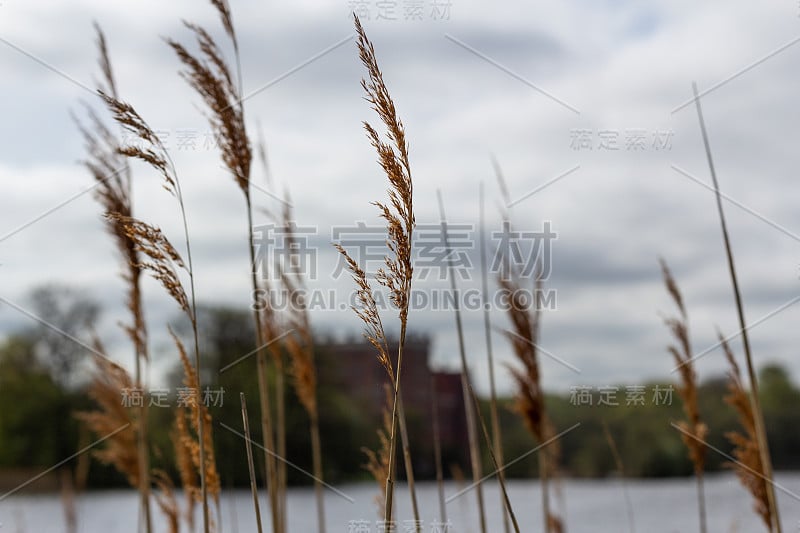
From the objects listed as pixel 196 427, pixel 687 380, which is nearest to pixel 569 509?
pixel 687 380

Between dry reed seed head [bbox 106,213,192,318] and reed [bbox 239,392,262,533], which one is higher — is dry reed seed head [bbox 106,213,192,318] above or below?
above

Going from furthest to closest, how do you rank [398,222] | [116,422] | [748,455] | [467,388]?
[116,422], [748,455], [467,388], [398,222]

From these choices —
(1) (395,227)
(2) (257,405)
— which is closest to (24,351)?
(2) (257,405)

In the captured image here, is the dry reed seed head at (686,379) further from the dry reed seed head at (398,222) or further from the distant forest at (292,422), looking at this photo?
the distant forest at (292,422)

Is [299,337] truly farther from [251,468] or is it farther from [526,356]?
[251,468]

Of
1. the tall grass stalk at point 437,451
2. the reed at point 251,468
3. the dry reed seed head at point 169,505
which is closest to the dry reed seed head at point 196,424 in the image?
the reed at point 251,468

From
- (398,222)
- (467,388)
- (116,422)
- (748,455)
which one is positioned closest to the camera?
(398,222)

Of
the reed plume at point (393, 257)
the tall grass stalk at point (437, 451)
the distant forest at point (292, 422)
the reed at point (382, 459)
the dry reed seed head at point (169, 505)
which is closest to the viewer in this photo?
the reed plume at point (393, 257)

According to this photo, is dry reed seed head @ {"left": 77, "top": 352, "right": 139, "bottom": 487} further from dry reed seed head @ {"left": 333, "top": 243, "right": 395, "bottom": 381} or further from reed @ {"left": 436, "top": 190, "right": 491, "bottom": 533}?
dry reed seed head @ {"left": 333, "top": 243, "right": 395, "bottom": 381}

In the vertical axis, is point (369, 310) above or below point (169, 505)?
above

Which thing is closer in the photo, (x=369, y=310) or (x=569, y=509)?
(x=369, y=310)

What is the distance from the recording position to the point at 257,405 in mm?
22125

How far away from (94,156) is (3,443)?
30.7 m

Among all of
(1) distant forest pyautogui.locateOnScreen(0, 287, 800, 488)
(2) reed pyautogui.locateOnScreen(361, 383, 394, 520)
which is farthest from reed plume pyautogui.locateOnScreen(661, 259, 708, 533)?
(1) distant forest pyautogui.locateOnScreen(0, 287, 800, 488)
